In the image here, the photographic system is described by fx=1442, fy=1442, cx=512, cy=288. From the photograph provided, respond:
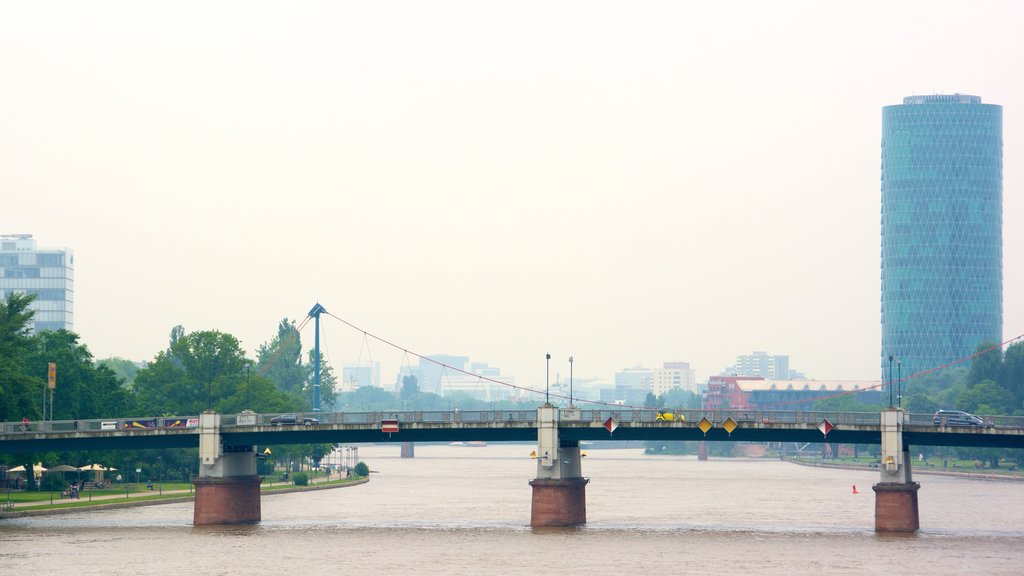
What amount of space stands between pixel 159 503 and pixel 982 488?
348 ft

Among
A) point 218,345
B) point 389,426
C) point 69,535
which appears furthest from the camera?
point 218,345

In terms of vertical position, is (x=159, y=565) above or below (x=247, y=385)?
below

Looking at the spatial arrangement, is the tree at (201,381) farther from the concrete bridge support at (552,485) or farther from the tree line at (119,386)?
the concrete bridge support at (552,485)

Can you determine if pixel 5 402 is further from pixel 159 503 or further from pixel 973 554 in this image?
pixel 973 554

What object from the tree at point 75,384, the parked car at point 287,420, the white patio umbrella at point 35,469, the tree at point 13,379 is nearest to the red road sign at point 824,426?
the parked car at point 287,420

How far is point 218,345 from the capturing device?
7195 inches

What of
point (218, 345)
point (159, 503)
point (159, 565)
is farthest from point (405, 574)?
point (218, 345)

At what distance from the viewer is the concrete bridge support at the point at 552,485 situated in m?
110

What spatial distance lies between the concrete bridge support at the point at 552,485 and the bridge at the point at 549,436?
3.0 inches

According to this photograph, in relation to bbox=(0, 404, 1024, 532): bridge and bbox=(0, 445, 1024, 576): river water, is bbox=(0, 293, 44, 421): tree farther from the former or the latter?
bbox=(0, 445, 1024, 576): river water

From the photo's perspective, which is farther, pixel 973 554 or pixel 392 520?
pixel 392 520

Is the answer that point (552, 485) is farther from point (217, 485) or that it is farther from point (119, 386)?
point (119, 386)

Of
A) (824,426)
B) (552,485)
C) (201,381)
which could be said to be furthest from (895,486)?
(201,381)

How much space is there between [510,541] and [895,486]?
29.3m
